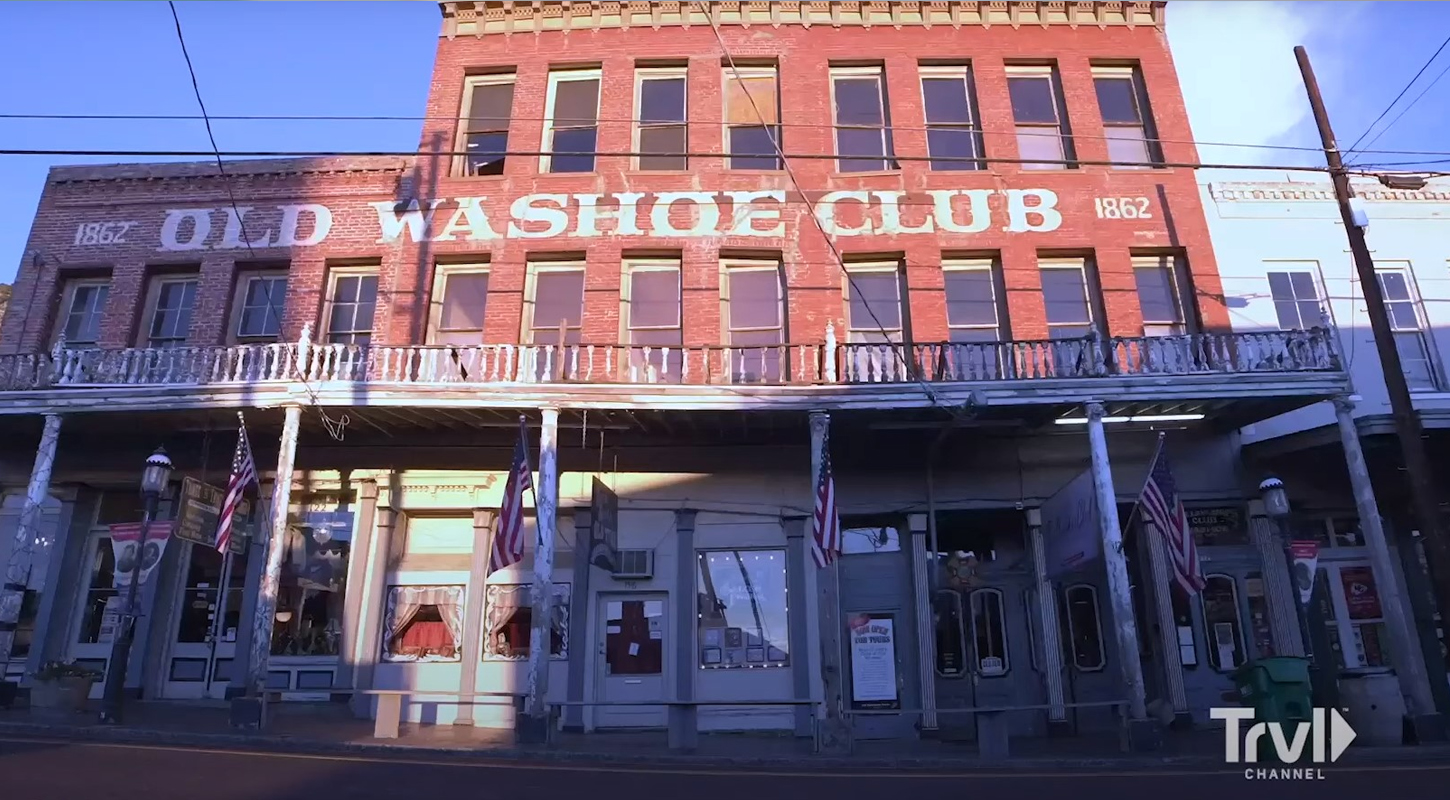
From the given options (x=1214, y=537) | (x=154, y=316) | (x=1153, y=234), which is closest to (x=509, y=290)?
(x=154, y=316)

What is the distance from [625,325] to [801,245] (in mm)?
3495

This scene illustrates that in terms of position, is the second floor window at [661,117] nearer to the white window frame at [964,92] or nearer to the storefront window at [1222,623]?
the white window frame at [964,92]

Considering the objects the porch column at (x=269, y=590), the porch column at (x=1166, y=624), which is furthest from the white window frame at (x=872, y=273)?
the porch column at (x=269, y=590)

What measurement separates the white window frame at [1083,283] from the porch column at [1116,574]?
11.7 ft

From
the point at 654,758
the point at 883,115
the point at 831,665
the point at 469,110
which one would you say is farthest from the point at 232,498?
the point at 883,115

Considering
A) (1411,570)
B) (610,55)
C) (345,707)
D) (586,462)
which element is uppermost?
(610,55)

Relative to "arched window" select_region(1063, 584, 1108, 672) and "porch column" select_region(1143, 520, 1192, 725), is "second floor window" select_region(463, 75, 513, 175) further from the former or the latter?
"porch column" select_region(1143, 520, 1192, 725)

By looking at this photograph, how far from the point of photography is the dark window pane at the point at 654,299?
16.3m

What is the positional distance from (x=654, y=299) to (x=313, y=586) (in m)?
7.55

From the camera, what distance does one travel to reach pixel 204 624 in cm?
1527

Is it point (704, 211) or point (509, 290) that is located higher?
point (704, 211)

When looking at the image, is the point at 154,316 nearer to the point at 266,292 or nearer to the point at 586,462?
the point at 266,292

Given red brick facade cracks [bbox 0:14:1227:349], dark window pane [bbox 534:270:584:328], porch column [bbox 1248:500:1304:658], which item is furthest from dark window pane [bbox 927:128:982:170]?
porch column [bbox 1248:500:1304:658]

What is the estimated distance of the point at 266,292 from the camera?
55.6 feet
